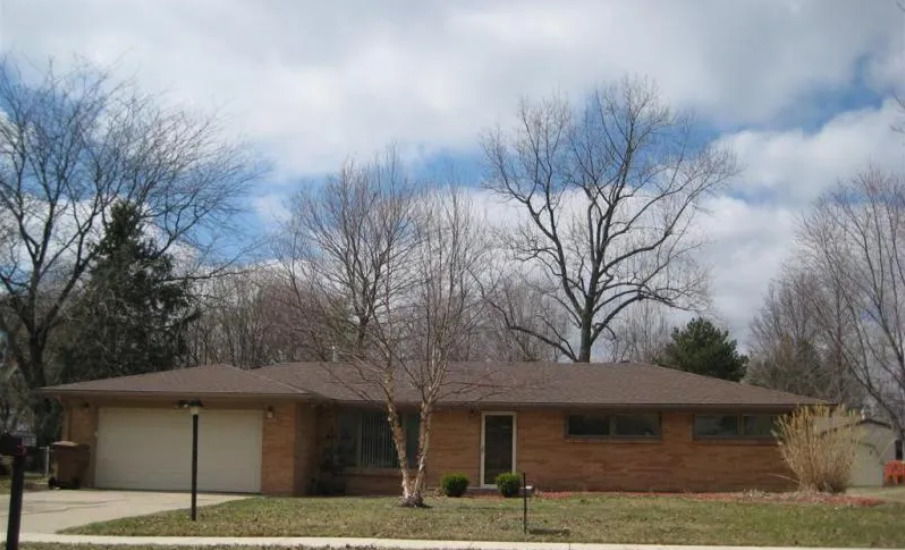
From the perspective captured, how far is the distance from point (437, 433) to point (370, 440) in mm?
2080

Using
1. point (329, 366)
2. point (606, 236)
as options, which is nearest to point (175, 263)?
point (329, 366)

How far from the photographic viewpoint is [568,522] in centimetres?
1698

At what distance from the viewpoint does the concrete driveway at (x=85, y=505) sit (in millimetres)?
17188

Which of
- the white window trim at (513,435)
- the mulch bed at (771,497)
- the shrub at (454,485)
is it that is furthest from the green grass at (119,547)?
the white window trim at (513,435)

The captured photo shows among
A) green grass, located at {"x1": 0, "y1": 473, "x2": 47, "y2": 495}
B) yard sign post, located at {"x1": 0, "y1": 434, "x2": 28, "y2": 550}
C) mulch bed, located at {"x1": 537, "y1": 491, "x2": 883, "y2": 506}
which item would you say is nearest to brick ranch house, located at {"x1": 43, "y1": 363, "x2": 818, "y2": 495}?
green grass, located at {"x1": 0, "y1": 473, "x2": 47, "y2": 495}

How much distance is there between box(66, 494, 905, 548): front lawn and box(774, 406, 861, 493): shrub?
2.30 metres

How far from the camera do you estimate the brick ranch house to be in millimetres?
26188

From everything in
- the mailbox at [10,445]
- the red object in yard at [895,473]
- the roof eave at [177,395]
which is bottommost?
the red object in yard at [895,473]

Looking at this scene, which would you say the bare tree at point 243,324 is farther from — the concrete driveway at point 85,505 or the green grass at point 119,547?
the green grass at point 119,547

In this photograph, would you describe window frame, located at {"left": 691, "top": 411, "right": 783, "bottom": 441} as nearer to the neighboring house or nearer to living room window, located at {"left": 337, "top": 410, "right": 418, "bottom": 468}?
living room window, located at {"left": 337, "top": 410, "right": 418, "bottom": 468}

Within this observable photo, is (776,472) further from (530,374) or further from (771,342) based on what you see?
(771,342)

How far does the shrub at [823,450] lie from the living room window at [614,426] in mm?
4485

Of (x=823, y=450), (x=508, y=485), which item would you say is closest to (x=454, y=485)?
(x=508, y=485)

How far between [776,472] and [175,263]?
24075mm
